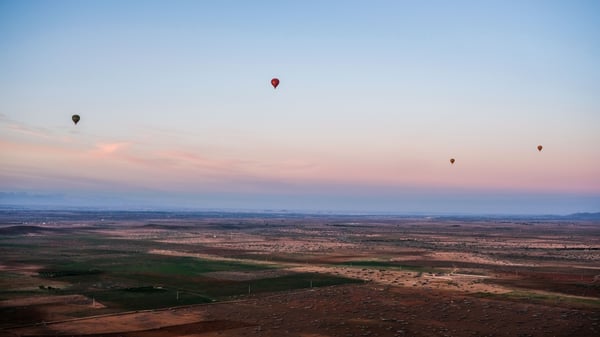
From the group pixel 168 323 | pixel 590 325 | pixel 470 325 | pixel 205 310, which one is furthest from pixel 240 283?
pixel 590 325

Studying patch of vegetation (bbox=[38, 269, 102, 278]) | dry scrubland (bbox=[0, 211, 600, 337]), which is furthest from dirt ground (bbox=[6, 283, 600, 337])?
patch of vegetation (bbox=[38, 269, 102, 278])

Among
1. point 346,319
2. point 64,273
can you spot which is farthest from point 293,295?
point 64,273

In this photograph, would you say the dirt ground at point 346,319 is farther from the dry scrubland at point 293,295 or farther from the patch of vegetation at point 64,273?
the patch of vegetation at point 64,273

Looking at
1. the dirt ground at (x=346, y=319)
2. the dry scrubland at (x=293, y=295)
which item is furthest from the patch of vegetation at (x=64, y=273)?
the dirt ground at (x=346, y=319)

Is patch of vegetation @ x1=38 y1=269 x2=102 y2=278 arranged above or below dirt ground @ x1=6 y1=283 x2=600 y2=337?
above

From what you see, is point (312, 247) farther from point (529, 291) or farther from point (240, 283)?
point (529, 291)

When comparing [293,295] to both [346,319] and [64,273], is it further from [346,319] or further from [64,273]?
[64,273]

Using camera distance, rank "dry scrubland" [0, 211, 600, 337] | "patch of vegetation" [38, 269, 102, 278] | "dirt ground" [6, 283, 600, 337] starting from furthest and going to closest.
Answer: "patch of vegetation" [38, 269, 102, 278] → "dry scrubland" [0, 211, 600, 337] → "dirt ground" [6, 283, 600, 337]

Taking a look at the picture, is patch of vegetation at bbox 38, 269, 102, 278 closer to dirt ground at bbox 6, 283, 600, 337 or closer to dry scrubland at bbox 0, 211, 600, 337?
dry scrubland at bbox 0, 211, 600, 337

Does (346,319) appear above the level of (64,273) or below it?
below

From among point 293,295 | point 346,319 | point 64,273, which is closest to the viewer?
point 346,319

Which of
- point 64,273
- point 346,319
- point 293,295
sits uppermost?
point 64,273

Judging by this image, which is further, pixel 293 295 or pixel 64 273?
pixel 64 273
